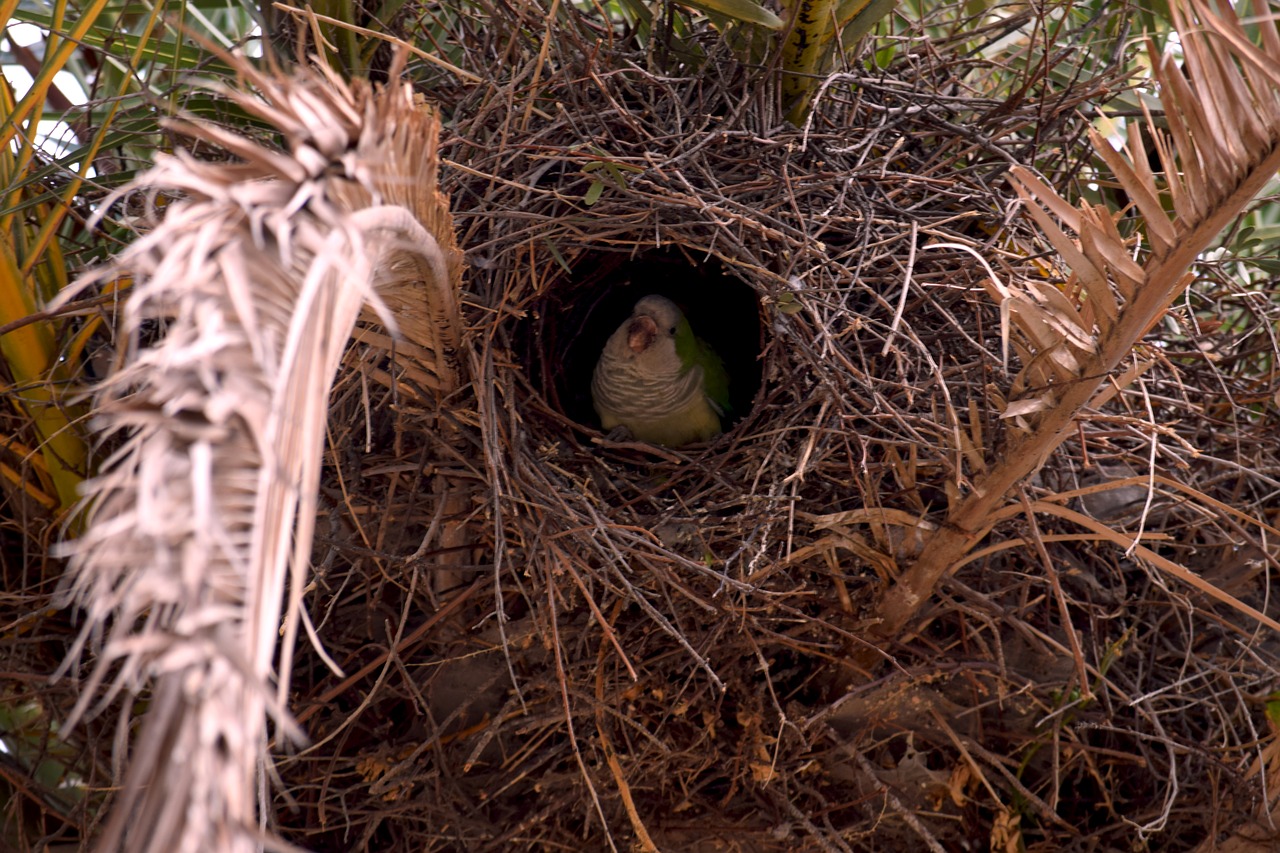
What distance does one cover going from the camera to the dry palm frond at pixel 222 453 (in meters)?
0.71

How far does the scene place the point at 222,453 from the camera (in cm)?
78

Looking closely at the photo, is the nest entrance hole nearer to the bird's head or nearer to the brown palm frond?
the bird's head

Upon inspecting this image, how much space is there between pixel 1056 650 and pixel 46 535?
6.49ft

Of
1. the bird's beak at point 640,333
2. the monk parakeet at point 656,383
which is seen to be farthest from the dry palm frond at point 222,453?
the monk parakeet at point 656,383

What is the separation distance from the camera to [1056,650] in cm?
223

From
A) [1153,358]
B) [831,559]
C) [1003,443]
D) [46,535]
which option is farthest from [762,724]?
[46,535]

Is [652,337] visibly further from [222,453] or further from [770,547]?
[222,453]

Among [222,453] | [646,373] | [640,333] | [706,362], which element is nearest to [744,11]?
[640,333]

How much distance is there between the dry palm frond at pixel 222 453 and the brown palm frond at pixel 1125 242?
907 millimetres

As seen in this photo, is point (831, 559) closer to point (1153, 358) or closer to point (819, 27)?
point (1153, 358)

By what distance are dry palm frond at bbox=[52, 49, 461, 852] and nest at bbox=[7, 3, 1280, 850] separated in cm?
87

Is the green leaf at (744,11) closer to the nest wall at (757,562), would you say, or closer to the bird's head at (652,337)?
the nest wall at (757,562)

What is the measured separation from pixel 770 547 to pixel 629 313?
4.59ft

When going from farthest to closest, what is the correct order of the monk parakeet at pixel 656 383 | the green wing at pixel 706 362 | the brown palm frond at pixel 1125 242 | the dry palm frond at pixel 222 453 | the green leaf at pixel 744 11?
the green wing at pixel 706 362 → the monk parakeet at pixel 656 383 → the green leaf at pixel 744 11 → the brown palm frond at pixel 1125 242 → the dry palm frond at pixel 222 453
